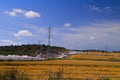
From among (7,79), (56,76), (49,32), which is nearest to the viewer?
(56,76)

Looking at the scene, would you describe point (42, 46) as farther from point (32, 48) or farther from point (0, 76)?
point (0, 76)

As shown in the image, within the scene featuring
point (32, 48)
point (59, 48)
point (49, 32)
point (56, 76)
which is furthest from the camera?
point (59, 48)

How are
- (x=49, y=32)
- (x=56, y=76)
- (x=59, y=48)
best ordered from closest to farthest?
(x=56, y=76) → (x=49, y=32) → (x=59, y=48)

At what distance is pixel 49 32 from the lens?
83438mm

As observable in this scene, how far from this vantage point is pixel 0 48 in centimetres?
13262

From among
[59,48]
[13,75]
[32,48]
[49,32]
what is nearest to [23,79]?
[13,75]

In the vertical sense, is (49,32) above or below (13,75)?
above

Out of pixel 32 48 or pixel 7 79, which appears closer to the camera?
pixel 7 79

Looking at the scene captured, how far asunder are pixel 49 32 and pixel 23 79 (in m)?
73.2

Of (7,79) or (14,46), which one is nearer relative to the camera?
(7,79)

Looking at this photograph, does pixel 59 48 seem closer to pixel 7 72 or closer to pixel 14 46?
pixel 14 46

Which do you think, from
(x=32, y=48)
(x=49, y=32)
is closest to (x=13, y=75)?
(x=49, y=32)

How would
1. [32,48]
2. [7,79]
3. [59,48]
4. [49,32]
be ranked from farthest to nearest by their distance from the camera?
[59,48]
[32,48]
[49,32]
[7,79]

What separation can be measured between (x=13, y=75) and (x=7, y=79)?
0.76 feet
